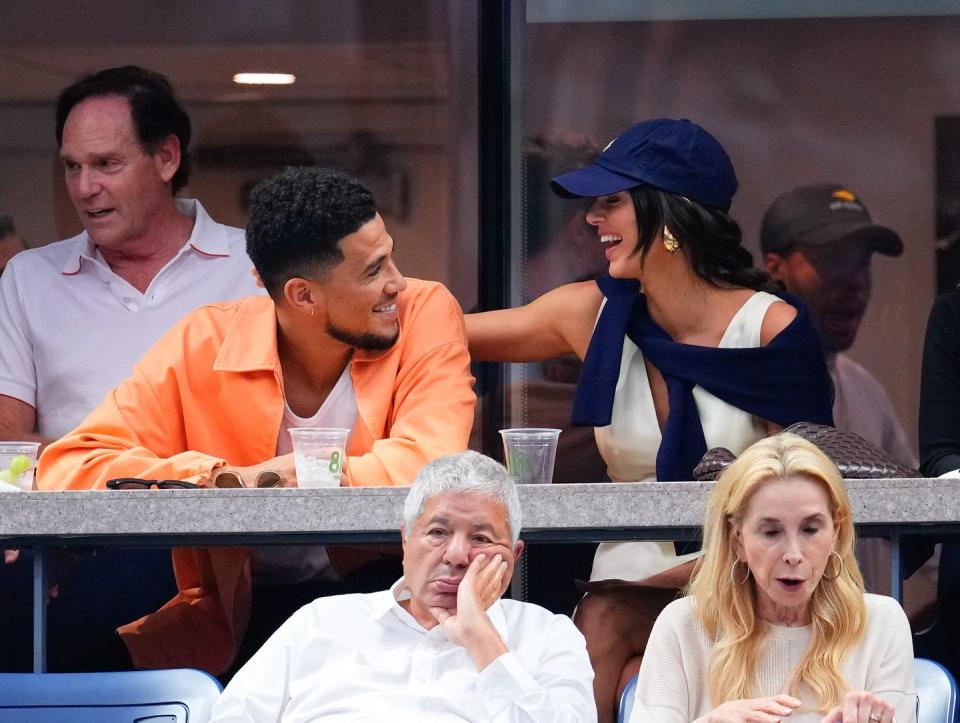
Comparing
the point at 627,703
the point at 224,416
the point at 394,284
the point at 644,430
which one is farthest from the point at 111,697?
the point at 644,430

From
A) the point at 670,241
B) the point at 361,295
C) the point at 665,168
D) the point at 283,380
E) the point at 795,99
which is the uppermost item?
the point at 795,99

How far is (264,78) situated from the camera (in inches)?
181

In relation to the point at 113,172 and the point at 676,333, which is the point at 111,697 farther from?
the point at 113,172

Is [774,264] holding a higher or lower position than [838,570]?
higher

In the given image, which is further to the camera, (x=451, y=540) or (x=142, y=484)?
(x=142, y=484)

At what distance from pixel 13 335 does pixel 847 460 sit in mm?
2656

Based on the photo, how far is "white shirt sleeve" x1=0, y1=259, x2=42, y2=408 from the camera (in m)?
4.55

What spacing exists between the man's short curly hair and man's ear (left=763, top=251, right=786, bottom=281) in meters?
1.38

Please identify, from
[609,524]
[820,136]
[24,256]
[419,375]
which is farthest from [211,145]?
[609,524]

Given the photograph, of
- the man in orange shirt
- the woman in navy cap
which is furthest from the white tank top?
the woman in navy cap

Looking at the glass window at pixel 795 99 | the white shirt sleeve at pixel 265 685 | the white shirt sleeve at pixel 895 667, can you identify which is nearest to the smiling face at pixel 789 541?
the white shirt sleeve at pixel 895 667

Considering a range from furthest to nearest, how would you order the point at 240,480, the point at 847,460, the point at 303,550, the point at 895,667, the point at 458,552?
the point at 303,550, the point at 240,480, the point at 847,460, the point at 458,552, the point at 895,667

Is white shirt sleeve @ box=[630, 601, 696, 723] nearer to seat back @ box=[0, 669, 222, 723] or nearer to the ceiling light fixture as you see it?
seat back @ box=[0, 669, 222, 723]

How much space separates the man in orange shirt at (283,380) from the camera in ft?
11.8
